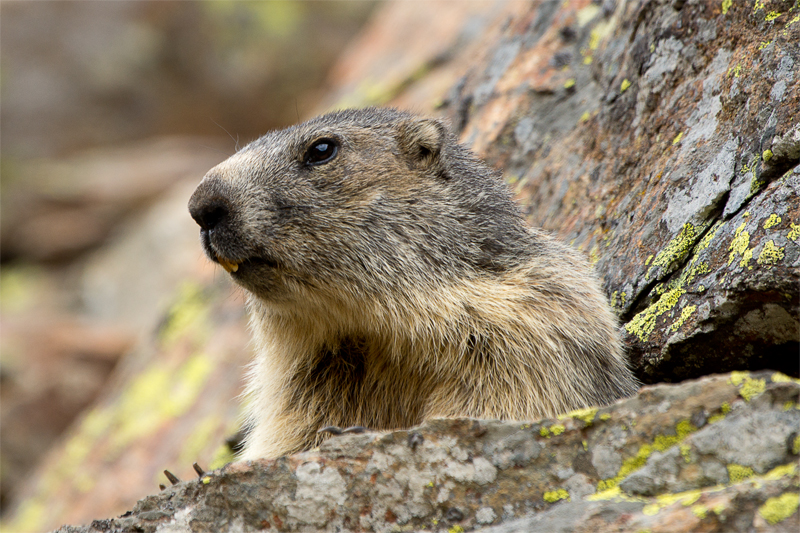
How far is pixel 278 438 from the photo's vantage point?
525cm

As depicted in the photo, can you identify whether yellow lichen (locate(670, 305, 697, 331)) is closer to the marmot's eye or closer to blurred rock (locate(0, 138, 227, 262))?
the marmot's eye

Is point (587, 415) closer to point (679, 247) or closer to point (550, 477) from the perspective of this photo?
point (550, 477)

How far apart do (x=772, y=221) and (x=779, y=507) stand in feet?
6.17

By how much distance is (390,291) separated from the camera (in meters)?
4.91

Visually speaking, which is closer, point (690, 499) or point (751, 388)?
point (690, 499)

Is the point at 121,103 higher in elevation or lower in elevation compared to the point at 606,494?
higher

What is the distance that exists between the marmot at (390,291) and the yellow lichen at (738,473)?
1.54 m

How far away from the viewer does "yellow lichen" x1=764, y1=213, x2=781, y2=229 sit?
4.07 meters

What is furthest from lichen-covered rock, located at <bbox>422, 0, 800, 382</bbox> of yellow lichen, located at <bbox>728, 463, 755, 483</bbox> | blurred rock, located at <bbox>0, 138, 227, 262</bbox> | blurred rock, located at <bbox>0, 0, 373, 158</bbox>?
blurred rock, located at <bbox>0, 0, 373, 158</bbox>

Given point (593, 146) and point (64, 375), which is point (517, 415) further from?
point (64, 375)

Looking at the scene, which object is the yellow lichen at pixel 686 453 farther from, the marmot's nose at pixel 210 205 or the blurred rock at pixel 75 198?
the blurred rock at pixel 75 198

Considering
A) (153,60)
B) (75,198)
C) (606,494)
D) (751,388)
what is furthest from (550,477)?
(153,60)

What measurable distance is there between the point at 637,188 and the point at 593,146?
1.05 metres

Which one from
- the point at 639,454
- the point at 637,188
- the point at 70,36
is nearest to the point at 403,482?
the point at 639,454
